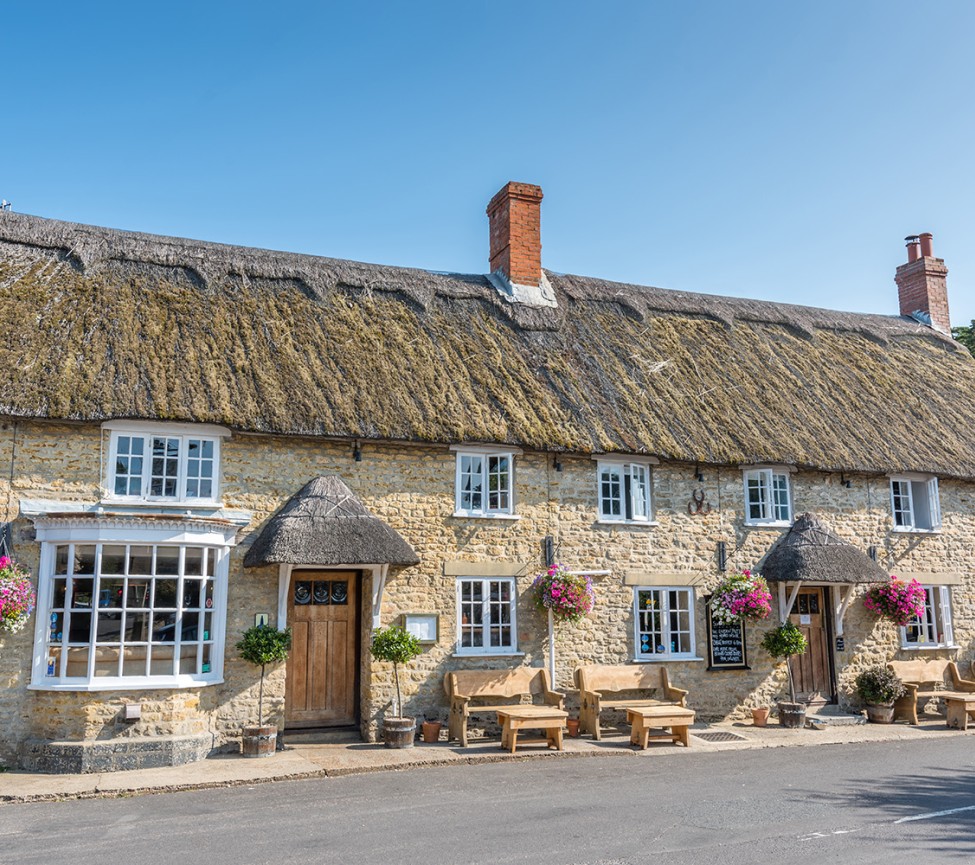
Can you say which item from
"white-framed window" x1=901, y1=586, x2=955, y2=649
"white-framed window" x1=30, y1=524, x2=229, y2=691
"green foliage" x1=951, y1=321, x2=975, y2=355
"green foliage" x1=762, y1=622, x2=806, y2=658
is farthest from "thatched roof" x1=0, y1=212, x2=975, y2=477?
"green foliage" x1=951, y1=321, x2=975, y2=355

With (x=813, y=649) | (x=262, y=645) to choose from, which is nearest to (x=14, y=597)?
(x=262, y=645)

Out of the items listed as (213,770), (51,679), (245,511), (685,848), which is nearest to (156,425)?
(245,511)

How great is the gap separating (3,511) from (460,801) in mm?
6847

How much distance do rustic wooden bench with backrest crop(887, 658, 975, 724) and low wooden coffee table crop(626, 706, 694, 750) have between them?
5042 mm

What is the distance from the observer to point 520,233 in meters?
17.5

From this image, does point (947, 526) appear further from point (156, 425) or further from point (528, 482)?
point (156, 425)

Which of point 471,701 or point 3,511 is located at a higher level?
point 3,511

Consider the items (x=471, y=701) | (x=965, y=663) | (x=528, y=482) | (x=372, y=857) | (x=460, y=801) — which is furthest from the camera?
(x=965, y=663)

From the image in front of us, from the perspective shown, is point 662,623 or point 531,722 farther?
point 662,623

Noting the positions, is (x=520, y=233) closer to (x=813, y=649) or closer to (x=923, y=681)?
(x=813, y=649)

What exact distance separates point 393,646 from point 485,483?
295 cm

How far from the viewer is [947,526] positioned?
17109mm

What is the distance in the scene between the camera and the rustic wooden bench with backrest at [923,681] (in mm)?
15552

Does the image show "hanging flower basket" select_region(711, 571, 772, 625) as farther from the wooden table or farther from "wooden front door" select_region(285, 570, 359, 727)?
"wooden front door" select_region(285, 570, 359, 727)
